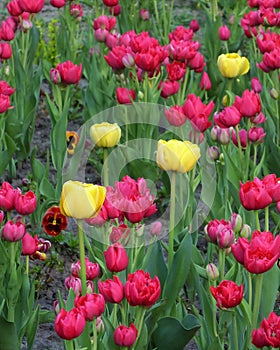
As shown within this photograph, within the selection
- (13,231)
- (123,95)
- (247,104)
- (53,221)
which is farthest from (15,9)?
(13,231)

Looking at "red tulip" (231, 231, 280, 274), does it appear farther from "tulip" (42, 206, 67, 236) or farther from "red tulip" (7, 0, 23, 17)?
"red tulip" (7, 0, 23, 17)

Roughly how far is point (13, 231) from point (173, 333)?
47 cm

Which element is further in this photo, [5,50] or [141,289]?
[5,50]

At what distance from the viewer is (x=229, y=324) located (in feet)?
7.09

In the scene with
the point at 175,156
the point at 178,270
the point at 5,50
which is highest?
the point at 175,156

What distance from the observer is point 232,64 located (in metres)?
3.15

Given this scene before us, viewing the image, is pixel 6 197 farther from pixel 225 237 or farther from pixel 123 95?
pixel 123 95

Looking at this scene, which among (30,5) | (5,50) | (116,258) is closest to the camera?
(116,258)

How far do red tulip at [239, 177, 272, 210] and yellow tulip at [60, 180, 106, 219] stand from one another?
0.39 metres

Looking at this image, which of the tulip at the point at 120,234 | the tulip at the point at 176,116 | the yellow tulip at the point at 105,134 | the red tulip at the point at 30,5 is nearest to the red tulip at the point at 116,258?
the tulip at the point at 120,234

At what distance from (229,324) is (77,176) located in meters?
1.36

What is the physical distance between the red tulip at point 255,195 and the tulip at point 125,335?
42 centimetres

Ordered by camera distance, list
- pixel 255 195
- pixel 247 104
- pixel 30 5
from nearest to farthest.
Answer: pixel 255 195 → pixel 247 104 → pixel 30 5

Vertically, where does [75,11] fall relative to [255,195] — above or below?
below
